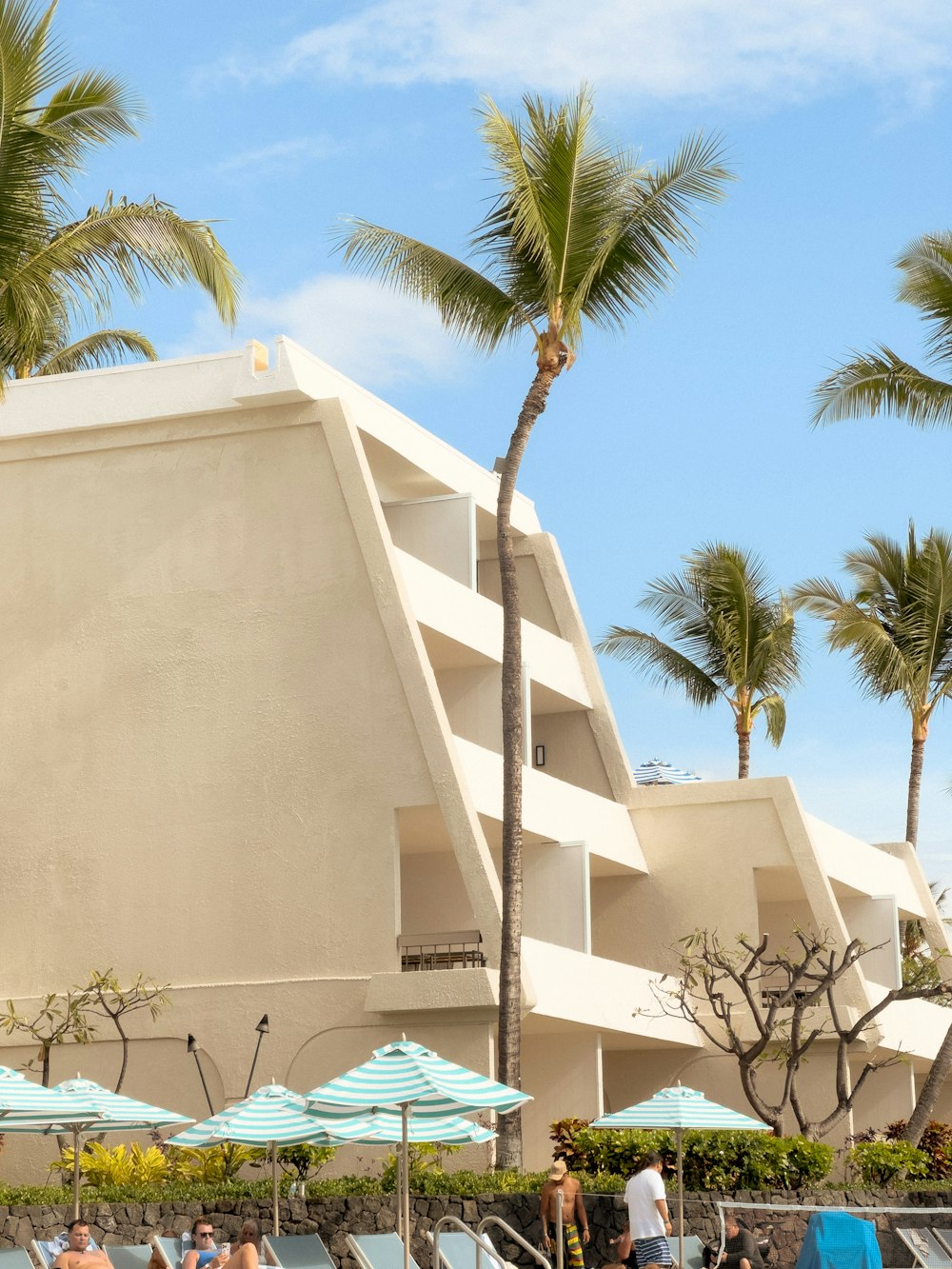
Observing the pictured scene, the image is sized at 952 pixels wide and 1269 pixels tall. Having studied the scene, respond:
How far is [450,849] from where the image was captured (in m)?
25.7

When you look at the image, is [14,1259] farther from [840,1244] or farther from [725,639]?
[725,639]

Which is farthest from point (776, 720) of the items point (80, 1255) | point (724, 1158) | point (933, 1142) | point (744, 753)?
point (80, 1255)

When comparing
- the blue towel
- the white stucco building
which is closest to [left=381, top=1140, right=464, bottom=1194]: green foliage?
the white stucco building

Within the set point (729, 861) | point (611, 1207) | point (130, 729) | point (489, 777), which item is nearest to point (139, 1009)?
point (130, 729)

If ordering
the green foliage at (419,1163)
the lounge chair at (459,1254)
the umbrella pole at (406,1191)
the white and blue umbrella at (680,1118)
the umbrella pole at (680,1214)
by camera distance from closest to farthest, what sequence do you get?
the umbrella pole at (406,1191)
the lounge chair at (459,1254)
the umbrella pole at (680,1214)
the white and blue umbrella at (680,1118)
the green foliage at (419,1163)

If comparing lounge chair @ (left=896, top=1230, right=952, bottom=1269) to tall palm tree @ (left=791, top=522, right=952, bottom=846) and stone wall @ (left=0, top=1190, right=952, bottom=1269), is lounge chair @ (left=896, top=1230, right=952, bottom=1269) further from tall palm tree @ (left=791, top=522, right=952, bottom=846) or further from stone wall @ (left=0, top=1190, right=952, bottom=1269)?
tall palm tree @ (left=791, top=522, right=952, bottom=846)

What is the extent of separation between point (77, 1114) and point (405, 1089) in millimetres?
3171

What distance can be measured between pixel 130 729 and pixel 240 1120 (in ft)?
30.1

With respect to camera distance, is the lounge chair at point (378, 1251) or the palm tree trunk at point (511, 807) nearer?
the lounge chair at point (378, 1251)

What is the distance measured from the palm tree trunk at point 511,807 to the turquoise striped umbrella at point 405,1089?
211 inches

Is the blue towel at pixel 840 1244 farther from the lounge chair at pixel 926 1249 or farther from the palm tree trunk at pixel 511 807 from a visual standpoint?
the palm tree trunk at pixel 511 807

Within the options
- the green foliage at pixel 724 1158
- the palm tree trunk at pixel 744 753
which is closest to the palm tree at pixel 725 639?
the palm tree trunk at pixel 744 753

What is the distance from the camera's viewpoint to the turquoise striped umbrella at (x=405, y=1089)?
1373 cm

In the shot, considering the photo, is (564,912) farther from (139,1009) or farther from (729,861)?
(139,1009)
